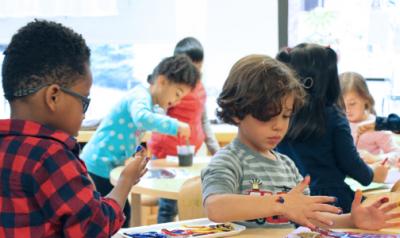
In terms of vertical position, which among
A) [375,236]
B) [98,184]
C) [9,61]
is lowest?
[98,184]

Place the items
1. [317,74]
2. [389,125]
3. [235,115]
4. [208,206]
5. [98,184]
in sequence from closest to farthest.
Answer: [208,206] < [235,115] < [317,74] < [389,125] < [98,184]

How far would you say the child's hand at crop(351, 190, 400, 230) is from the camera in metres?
1.95

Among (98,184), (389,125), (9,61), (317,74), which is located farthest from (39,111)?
(98,184)

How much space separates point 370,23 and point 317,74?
9.62 ft

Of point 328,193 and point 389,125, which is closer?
point 328,193

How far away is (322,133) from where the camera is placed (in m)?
2.62

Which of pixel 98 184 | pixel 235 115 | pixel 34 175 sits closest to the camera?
pixel 34 175

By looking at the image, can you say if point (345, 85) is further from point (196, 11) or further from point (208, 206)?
point (208, 206)

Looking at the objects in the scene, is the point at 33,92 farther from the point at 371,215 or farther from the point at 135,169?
the point at 371,215

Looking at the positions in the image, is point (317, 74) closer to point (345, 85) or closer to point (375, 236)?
point (375, 236)

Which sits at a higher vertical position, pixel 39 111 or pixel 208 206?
pixel 39 111

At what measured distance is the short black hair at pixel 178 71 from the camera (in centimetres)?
391

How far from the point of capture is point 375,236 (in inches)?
72.7

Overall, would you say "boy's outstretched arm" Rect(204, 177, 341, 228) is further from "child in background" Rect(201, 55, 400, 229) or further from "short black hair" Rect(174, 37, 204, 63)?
"short black hair" Rect(174, 37, 204, 63)
